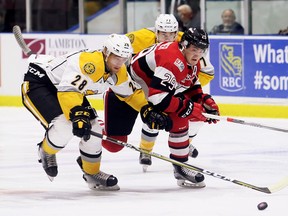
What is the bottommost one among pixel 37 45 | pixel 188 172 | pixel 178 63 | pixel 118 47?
pixel 188 172

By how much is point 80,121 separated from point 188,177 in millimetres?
845

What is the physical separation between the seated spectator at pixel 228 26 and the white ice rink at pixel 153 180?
1.36 metres

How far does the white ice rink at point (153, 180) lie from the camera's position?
5500mm

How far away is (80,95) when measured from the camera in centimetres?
577

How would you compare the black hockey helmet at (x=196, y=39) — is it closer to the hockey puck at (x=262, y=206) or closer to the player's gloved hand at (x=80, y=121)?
the player's gloved hand at (x=80, y=121)

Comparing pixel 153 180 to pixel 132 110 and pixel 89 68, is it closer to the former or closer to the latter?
pixel 132 110

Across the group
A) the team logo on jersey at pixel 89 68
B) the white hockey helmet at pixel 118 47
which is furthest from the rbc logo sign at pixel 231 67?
the team logo on jersey at pixel 89 68

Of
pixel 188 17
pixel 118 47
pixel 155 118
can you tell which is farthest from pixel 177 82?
pixel 188 17

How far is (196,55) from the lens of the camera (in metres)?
5.95

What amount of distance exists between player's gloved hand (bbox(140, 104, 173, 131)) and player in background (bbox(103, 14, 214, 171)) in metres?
0.48

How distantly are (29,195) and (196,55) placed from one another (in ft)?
3.82

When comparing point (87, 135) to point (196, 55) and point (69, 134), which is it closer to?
point (69, 134)

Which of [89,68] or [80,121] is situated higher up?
[89,68]

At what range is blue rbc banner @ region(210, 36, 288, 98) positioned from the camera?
9.37 metres
